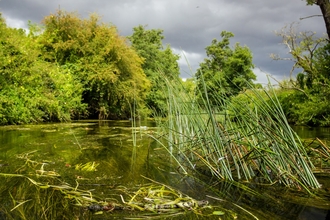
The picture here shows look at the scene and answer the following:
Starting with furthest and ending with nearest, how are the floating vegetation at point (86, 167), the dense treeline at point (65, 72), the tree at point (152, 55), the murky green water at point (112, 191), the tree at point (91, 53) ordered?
the tree at point (152, 55) → the tree at point (91, 53) → the dense treeline at point (65, 72) → the floating vegetation at point (86, 167) → the murky green water at point (112, 191)

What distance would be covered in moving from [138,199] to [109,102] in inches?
455

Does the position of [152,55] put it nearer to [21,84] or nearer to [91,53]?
[91,53]

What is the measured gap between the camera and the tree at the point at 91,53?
10.9m

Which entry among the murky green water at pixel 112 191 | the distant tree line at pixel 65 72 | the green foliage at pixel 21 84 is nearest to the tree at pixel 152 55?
the distant tree line at pixel 65 72

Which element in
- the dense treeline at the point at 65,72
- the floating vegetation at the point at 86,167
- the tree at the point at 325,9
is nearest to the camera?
the floating vegetation at the point at 86,167

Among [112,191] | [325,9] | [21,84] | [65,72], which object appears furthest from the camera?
[65,72]

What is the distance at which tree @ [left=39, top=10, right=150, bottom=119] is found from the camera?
10.9m

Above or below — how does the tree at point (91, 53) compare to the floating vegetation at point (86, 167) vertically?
above

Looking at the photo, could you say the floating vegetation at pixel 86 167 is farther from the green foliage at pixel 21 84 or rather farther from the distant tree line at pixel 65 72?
the green foliage at pixel 21 84

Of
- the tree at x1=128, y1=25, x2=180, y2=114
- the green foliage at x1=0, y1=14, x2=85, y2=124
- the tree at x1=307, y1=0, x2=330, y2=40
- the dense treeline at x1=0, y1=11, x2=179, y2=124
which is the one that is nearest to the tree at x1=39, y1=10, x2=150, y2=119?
the dense treeline at x1=0, y1=11, x2=179, y2=124

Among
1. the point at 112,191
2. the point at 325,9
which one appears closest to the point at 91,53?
the point at 325,9

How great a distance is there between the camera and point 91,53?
1130 cm

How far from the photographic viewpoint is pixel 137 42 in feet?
67.9

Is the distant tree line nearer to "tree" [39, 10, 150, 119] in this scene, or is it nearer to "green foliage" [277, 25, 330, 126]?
"tree" [39, 10, 150, 119]
